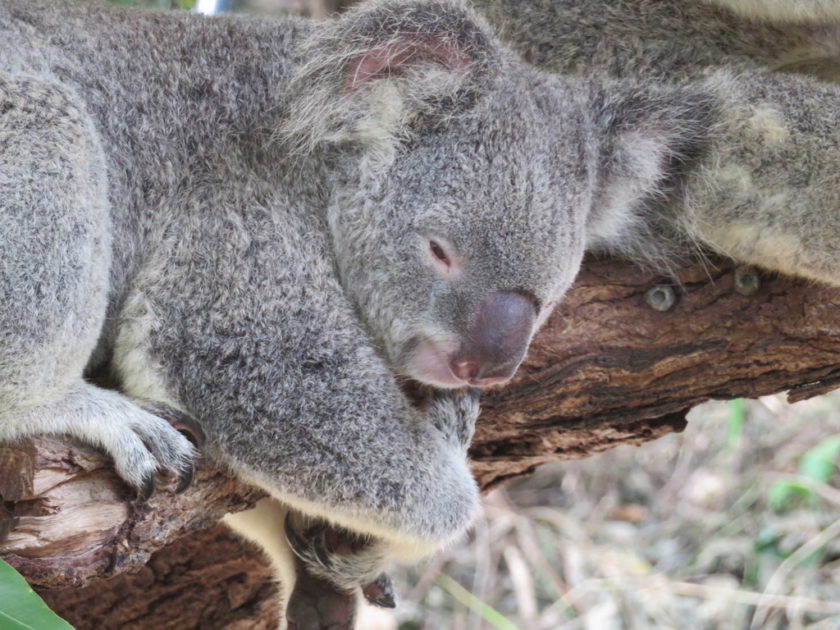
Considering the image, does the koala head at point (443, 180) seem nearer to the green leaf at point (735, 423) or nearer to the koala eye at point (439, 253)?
the koala eye at point (439, 253)

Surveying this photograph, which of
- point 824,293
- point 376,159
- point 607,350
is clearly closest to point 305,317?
point 376,159

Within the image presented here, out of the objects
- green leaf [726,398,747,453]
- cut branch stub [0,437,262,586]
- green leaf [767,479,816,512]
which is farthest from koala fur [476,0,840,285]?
green leaf [767,479,816,512]

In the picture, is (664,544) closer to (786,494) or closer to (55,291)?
(786,494)

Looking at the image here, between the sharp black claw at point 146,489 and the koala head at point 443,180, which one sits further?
the koala head at point 443,180

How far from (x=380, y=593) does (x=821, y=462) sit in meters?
3.52

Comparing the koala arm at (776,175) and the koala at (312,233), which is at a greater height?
the koala at (312,233)

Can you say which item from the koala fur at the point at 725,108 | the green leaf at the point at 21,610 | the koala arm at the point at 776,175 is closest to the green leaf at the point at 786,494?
the koala fur at the point at 725,108

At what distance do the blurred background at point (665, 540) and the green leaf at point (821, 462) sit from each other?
0.01m

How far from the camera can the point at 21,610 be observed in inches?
92.0

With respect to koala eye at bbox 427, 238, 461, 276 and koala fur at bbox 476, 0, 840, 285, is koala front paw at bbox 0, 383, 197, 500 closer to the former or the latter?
koala eye at bbox 427, 238, 461, 276

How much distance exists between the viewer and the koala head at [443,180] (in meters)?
3.01

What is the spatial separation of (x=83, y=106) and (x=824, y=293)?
2362mm

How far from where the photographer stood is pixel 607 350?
A: 11.5 feet

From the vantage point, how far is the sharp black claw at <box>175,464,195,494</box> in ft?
9.39
